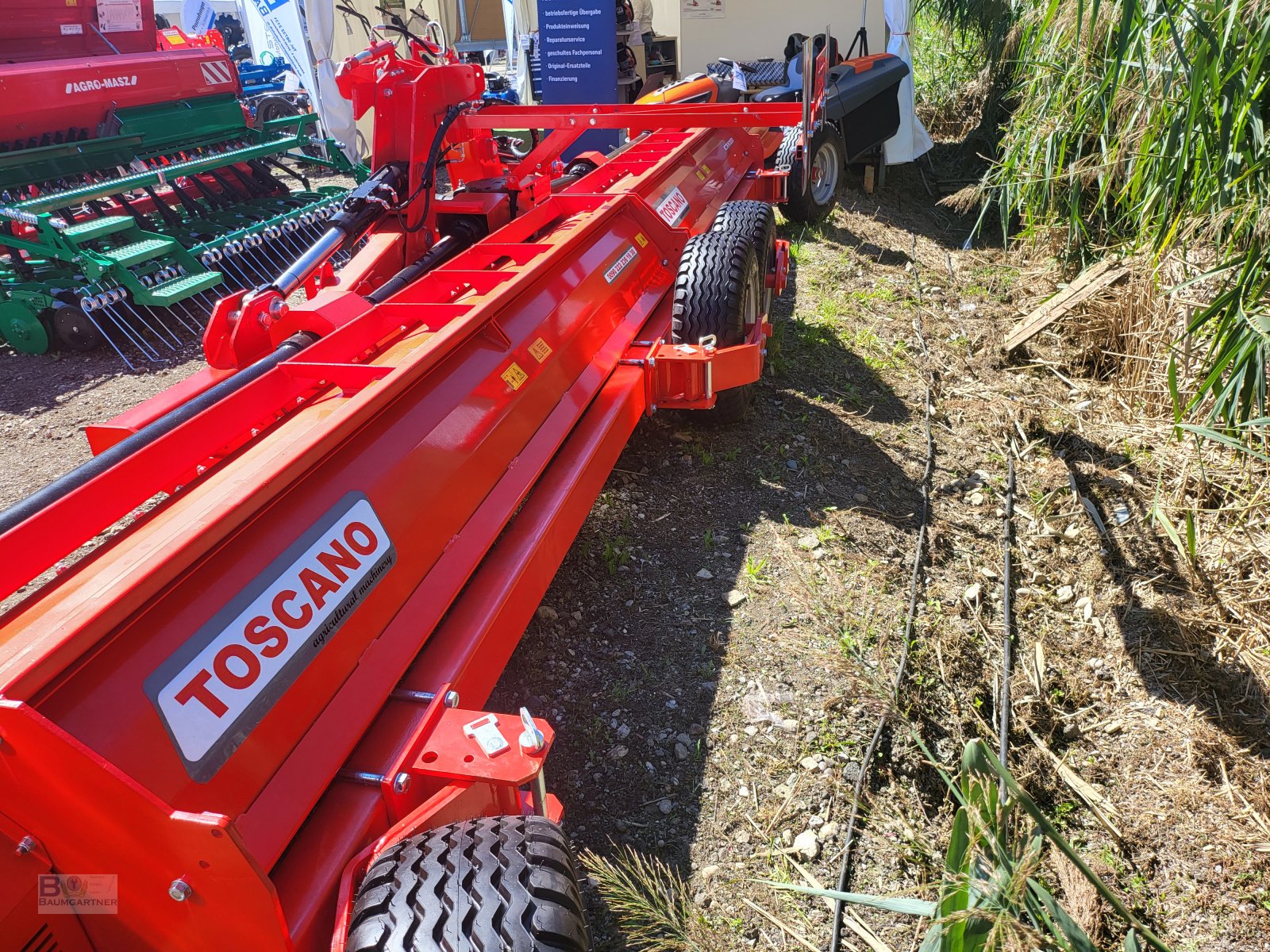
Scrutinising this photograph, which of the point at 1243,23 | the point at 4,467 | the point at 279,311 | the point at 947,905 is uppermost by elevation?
the point at 1243,23

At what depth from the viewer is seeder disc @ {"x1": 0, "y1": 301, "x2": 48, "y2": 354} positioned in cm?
522

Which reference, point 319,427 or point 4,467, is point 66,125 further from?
point 319,427

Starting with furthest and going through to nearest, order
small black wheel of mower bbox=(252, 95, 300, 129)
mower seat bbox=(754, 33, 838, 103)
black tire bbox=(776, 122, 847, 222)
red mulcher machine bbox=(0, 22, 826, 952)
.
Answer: small black wheel of mower bbox=(252, 95, 300, 129), mower seat bbox=(754, 33, 838, 103), black tire bbox=(776, 122, 847, 222), red mulcher machine bbox=(0, 22, 826, 952)

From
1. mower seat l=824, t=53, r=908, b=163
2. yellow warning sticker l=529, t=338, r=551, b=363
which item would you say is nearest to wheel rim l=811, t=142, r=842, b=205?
mower seat l=824, t=53, r=908, b=163

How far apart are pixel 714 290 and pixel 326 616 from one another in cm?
219

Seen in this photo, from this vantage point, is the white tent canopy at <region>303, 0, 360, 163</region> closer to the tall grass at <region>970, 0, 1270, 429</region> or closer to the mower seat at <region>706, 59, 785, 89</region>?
the mower seat at <region>706, 59, 785, 89</region>

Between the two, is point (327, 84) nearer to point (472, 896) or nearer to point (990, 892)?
point (472, 896)

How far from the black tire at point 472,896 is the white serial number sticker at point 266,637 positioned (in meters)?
0.36

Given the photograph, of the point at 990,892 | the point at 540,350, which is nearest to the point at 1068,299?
the point at 540,350

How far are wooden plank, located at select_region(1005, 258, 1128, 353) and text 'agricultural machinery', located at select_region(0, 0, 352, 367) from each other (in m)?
5.06

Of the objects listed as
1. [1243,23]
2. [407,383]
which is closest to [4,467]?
[407,383]

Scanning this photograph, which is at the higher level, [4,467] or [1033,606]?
[4,467]

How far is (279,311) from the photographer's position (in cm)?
289

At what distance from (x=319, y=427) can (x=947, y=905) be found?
1497 mm
